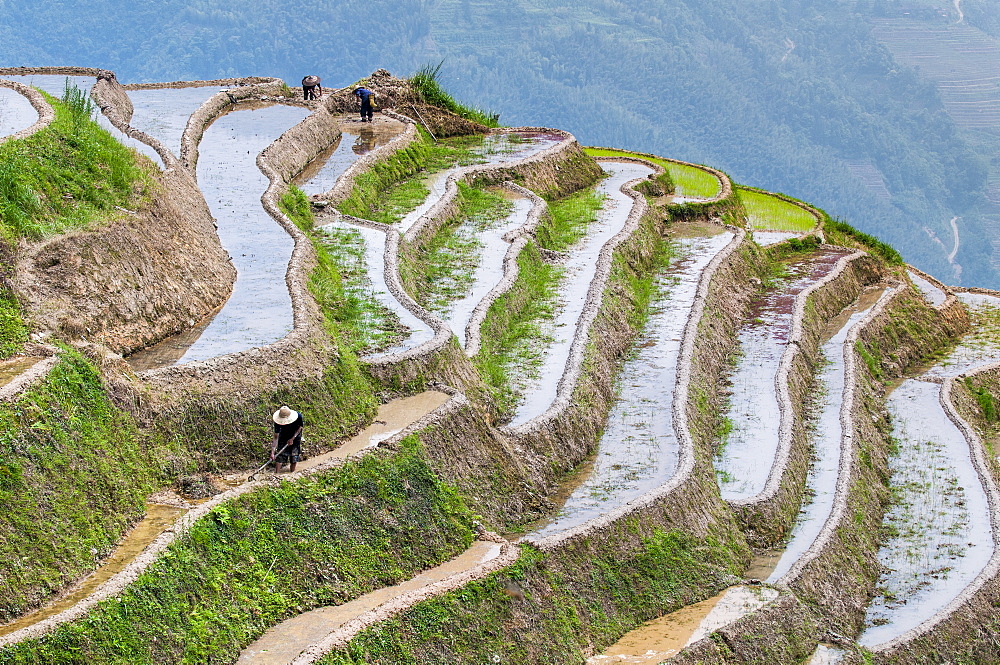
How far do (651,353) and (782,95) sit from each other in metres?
93.2

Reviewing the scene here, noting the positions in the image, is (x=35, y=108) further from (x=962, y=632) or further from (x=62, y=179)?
(x=962, y=632)

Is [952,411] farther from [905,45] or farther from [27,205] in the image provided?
[905,45]

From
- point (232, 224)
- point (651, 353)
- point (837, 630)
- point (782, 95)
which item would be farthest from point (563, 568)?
point (782, 95)

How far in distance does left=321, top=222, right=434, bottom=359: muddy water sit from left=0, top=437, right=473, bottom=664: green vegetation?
2.80m

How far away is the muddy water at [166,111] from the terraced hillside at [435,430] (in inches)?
8.5

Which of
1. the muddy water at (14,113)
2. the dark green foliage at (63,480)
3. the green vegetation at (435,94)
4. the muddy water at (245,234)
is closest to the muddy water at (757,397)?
the muddy water at (245,234)

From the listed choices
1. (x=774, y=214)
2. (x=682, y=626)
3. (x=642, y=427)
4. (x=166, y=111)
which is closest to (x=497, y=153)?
(x=166, y=111)

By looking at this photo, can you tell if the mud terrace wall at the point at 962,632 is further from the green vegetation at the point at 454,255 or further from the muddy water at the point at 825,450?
the green vegetation at the point at 454,255

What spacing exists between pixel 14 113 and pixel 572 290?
33.4ft

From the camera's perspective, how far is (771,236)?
29.0m

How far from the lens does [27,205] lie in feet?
45.3

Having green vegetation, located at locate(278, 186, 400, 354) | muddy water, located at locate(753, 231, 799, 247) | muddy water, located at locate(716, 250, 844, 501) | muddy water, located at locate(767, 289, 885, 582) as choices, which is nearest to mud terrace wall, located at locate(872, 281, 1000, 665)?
muddy water, located at locate(767, 289, 885, 582)

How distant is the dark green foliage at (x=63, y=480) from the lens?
941 cm

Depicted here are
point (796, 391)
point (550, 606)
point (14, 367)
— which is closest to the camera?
point (14, 367)
